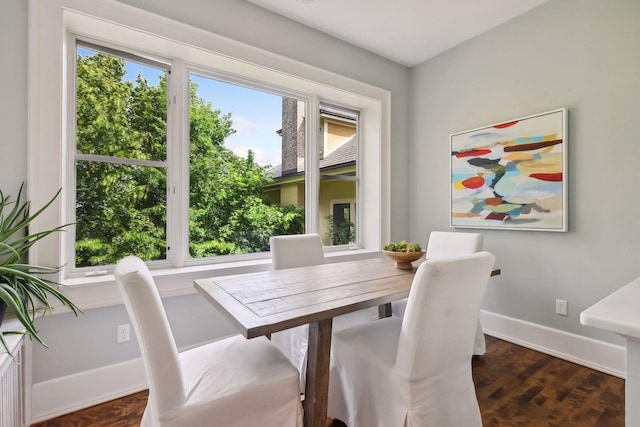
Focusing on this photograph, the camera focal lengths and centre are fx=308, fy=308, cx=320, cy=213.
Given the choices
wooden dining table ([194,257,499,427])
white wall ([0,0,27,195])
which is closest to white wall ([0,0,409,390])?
white wall ([0,0,27,195])

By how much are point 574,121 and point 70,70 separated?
3.52m

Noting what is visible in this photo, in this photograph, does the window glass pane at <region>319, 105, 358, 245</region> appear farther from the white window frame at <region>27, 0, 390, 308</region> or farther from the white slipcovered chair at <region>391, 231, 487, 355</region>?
the white slipcovered chair at <region>391, 231, 487, 355</region>

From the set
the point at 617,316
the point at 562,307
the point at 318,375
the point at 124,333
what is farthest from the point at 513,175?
the point at 124,333

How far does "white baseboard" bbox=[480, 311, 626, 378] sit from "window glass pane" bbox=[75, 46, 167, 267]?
289 cm

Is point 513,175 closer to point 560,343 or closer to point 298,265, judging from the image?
point 560,343

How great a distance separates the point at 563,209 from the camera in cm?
232

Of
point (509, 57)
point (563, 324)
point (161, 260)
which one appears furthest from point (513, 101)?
point (161, 260)

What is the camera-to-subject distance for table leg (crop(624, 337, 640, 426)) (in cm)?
70

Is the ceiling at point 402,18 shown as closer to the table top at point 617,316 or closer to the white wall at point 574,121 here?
the white wall at point 574,121

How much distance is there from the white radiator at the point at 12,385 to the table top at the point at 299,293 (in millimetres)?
753

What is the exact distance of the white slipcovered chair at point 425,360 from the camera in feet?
3.94

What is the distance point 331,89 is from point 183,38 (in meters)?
1.33

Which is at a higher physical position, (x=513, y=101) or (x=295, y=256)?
(x=513, y=101)

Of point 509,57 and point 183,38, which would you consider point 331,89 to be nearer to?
point 183,38
